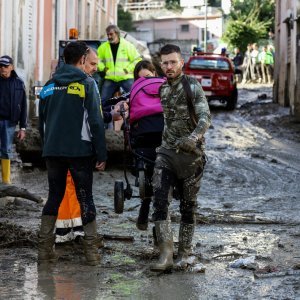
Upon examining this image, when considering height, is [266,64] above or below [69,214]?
above

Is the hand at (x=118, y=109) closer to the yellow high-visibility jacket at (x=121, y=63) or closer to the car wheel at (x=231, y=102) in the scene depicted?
the yellow high-visibility jacket at (x=121, y=63)

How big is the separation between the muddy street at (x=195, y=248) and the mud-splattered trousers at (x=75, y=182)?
406 mm

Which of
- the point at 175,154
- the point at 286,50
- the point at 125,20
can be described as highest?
the point at 125,20

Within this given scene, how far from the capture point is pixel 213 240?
852 centimetres

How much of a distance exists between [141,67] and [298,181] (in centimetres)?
561

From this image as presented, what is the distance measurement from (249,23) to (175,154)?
4987 cm

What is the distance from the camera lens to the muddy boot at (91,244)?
291 inches

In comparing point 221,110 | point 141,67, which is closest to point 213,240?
point 141,67

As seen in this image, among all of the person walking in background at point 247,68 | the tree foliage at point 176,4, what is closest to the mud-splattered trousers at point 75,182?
the person walking in background at point 247,68

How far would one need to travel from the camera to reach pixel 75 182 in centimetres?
750

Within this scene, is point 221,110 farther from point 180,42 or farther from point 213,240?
point 180,42

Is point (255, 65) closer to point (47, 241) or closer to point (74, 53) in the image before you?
point (74, 53)

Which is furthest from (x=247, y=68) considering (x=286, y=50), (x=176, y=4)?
(x=176, y=4)

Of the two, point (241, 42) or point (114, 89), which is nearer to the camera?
point (114, 89)
